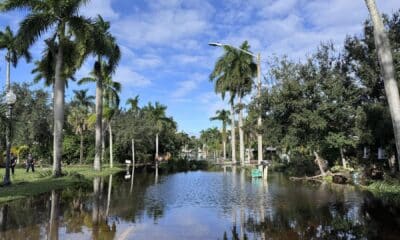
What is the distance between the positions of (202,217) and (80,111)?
A: 56.3m

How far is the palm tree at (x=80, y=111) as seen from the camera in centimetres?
6281

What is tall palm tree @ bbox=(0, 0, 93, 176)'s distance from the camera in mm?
27000

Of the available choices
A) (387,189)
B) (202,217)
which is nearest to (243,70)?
(387,189)

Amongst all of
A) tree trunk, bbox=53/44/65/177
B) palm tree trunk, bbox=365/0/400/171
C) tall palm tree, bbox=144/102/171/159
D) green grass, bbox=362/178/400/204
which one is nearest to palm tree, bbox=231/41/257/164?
tall palm tree, bbox=144/102/171/159

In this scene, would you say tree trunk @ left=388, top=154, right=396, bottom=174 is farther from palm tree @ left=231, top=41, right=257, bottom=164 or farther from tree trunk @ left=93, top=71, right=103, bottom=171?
palm tree @ left=231, top=41, right=257, bottom=164

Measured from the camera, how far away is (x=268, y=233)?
985cm

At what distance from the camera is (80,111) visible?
65.6m

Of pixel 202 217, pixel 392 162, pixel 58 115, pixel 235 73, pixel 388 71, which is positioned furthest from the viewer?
pixel 235 73

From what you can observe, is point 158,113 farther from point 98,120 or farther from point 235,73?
point 98,120

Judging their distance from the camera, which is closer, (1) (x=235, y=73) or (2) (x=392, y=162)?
(2) (x=392, y=162)

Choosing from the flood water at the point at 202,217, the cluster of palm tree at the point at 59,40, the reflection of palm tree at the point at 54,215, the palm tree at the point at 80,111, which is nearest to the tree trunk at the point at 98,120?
the cluster of palm tree at the point at 59,40

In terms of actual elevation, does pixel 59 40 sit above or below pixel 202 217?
above

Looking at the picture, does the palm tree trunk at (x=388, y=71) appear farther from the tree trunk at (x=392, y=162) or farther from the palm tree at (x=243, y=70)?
the palm tree at (x=243, y=70)

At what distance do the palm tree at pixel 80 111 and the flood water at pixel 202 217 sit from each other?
4420cm
